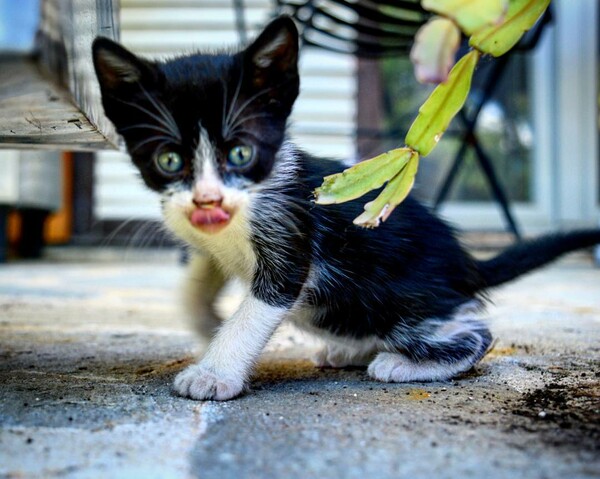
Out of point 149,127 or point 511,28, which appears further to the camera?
point 149,127

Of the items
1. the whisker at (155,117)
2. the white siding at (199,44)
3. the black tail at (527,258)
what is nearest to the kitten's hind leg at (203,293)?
the whisker at (155,117)

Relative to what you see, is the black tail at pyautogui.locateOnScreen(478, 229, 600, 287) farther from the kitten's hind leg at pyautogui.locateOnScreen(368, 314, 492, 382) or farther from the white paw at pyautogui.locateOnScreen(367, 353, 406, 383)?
the white paw at pyautogui.locateOnScreen(367, 353, 406, 383)

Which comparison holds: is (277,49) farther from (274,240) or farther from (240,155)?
(274,240)

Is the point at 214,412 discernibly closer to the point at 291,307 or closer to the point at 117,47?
the point at 291,307

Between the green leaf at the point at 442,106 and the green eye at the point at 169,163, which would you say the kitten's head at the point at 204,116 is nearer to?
the green eye at the point at 169,163

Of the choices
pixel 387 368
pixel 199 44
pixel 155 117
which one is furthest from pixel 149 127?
pixel 199 44

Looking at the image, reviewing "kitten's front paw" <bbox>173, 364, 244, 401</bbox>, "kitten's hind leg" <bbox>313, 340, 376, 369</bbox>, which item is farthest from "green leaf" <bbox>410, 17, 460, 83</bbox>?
"kitten's hind leg" <bbox>313, 340, 376, 369</bbox>

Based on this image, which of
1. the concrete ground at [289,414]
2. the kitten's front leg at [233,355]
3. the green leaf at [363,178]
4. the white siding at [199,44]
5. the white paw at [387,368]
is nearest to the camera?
the concrete ground at [289,414]

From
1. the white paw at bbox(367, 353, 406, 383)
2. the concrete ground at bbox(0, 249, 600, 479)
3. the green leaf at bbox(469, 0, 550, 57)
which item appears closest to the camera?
the concrete ground at bbox(0, 249, 600, 479)
